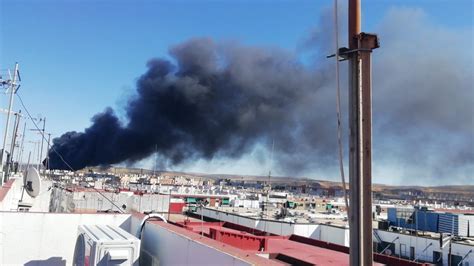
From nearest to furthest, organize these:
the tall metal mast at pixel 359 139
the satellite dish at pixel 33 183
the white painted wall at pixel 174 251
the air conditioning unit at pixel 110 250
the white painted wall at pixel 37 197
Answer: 1. the tall metal mast at pixel 359 139
2. the white painted wall at pixel 174 251
3. the air conditioning unit at pixel 110 250
4. the satellite dish at pixel 33 183
5. the white painted wall at pixel 37 197

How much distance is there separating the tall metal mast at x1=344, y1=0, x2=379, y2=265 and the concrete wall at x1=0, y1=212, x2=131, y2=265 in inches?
249

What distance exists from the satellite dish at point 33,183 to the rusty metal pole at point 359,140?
1243cm

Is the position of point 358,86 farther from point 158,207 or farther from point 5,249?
point 158,207

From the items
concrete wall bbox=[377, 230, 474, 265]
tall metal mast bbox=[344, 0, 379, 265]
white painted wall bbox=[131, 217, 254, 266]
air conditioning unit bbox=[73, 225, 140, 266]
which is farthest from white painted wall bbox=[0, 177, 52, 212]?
concrete wall bbox=[377, 230, 474, 265]

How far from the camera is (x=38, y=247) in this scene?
784 centimetres

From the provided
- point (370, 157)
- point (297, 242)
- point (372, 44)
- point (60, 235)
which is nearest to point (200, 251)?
point (370, 157)

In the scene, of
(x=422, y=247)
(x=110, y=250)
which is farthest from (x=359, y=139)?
(x=422, y=247)

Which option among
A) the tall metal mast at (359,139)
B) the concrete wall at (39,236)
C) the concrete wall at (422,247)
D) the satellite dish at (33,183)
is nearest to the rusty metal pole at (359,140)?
the tall metal mast at (359,139)

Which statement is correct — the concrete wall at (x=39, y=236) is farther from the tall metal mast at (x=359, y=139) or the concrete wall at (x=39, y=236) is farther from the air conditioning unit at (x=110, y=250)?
the tall metal mast at (x=359, y=139)

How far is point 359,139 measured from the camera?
10.8ft

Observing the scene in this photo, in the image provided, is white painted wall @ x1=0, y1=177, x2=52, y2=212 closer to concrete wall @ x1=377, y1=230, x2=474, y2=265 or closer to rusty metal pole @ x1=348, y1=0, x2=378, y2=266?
rusty metal pole @ x1=348, y1=0, x2=378, y2=266

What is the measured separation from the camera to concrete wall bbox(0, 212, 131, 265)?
25.0 ft

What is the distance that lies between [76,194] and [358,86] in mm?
18863

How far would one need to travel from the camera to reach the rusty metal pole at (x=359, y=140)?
3246 mm
